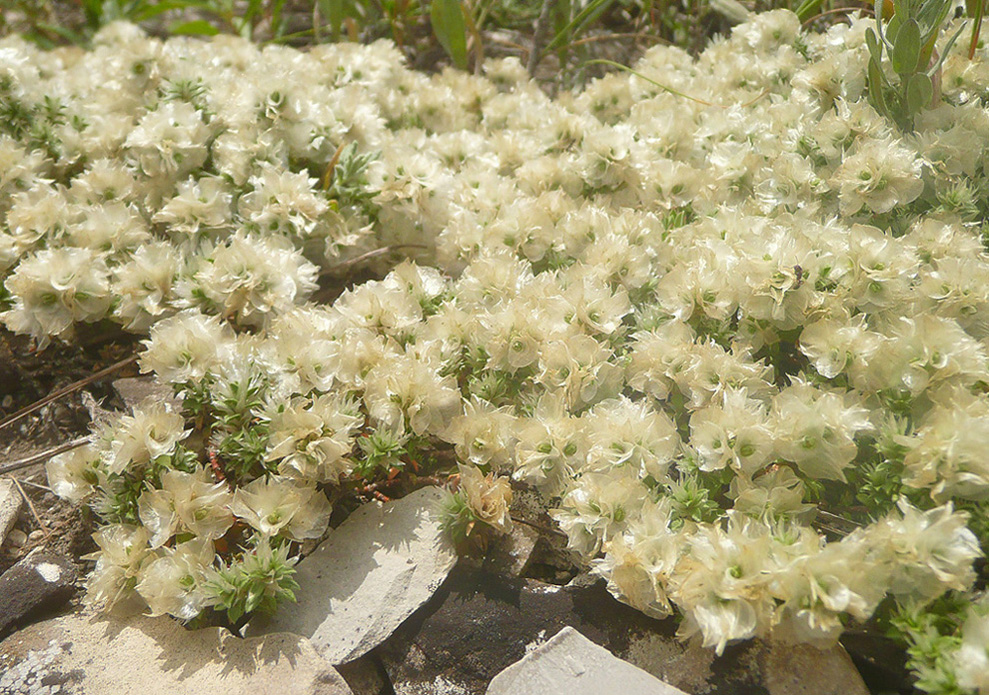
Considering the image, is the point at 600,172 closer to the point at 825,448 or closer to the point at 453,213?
the point at 453,213

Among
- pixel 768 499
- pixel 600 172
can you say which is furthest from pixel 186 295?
pixel 768 499

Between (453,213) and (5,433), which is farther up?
(453,213)

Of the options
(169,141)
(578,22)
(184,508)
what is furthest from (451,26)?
(184,508)

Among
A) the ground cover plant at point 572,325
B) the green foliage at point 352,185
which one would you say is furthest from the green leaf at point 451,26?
the green foliage at point 352,185

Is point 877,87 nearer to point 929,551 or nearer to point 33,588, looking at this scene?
point 929,551

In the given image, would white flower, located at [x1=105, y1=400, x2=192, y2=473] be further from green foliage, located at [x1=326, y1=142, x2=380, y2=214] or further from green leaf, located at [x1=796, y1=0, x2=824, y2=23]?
green leaf, located at [x1=796, y1=0, x2=824, y2=23]
